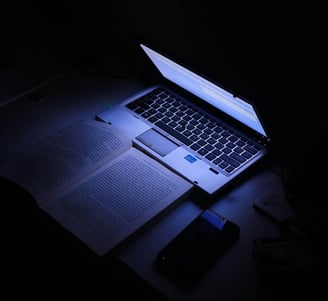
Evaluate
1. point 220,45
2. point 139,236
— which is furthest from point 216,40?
point 139,236

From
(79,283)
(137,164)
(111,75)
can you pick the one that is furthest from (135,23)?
(79,283)

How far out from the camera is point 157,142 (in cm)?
141

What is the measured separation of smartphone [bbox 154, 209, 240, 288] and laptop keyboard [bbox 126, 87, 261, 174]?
171 millimetres

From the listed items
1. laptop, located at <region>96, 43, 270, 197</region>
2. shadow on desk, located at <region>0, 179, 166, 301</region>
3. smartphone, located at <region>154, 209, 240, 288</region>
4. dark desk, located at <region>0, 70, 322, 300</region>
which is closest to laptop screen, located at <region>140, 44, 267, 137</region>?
laptop, located at <region>96, 43, 270, 197</region>

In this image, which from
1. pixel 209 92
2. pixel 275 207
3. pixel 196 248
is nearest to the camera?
pixel 196 248

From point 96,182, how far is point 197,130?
0.35 metres

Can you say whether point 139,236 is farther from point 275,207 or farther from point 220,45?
point 220,45

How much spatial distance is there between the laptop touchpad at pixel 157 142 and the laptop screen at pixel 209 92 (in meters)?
0.18

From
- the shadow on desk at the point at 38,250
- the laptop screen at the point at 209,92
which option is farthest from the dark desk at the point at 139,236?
the laptop screen at the point at 209,92

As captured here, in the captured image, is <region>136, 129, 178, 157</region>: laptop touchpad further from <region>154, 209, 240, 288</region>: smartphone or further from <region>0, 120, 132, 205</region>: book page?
<region>154, 209, 240, 288</region>: smartphone

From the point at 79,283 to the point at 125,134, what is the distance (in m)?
0.45

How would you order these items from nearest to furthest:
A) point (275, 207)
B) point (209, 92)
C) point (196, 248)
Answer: point (196, 248) → point (275, 207) → point (209, 92)

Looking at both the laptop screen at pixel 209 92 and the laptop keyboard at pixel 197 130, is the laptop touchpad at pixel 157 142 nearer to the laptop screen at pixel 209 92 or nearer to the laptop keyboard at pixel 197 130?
the laptop keyboard at pixel 197 130

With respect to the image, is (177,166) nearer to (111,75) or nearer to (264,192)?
(264,192)
